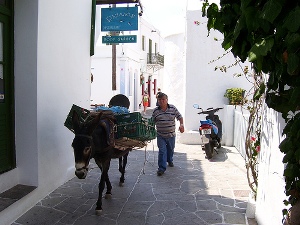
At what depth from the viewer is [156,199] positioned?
17.4ft

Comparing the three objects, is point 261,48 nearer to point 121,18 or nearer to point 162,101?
point 162,101

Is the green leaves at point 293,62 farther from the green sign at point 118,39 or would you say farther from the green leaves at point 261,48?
the green sign at point 118,39

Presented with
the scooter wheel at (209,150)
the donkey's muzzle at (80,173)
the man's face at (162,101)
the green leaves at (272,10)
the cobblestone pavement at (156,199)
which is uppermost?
the green leaves at (272,10)

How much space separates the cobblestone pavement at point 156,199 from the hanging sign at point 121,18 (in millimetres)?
3348

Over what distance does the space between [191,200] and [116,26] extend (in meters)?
4.62

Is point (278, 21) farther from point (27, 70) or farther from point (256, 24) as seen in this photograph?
point (27, 70)

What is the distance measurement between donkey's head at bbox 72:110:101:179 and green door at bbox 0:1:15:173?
1.14m

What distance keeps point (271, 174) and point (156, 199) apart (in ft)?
7.23

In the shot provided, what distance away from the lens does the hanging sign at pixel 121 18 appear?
7723 mm

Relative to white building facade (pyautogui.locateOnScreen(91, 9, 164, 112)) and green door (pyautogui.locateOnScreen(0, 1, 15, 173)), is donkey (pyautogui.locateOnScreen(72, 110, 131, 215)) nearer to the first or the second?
green door (pyautogui.locateOnScreen(0, 1, 15, 173))

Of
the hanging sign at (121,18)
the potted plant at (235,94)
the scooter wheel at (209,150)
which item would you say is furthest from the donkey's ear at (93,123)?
the potted plant at (235,94)

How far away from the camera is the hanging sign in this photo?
7.72 metres

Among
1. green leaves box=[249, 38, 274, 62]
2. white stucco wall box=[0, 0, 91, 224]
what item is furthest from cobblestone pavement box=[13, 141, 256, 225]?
green leaves box=[249, 38, 274, 62]

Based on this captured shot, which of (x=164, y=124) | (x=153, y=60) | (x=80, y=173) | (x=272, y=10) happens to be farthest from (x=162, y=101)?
(x=153, y=60)
